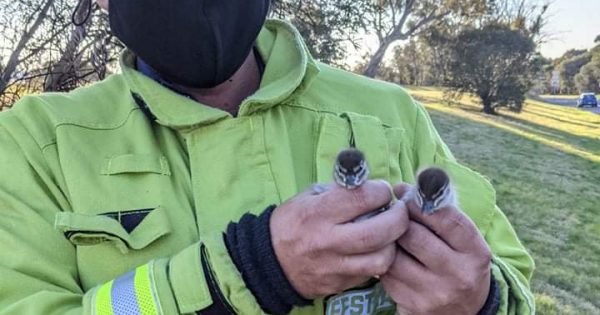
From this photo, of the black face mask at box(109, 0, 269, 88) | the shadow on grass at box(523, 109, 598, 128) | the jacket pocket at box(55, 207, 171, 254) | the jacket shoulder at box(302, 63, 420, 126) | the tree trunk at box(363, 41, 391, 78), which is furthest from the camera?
the shadow on grass at box(523, 109, 598, 128)

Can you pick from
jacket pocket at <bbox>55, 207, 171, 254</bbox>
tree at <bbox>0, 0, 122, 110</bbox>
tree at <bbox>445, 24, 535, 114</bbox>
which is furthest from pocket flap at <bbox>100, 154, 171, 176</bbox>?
tree at <bbox>445, 24, 535, 114</bbox>

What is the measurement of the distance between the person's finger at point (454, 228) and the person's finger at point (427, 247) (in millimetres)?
18

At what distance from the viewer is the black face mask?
2.16 m

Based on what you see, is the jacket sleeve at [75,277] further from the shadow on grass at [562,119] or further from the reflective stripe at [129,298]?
the shadow on grass at [562,119]

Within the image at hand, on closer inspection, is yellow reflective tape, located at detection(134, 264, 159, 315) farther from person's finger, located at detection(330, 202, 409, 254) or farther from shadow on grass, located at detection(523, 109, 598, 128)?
shadow on grass, located at detection(523, 109, 598, 128)

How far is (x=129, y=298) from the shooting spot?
5.51ft

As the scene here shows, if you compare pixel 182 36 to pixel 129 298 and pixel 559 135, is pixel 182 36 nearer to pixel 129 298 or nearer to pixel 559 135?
pixel 129 298

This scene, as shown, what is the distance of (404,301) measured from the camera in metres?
1.78

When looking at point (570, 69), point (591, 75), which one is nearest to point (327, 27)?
point (591, 75)

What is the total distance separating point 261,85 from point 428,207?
2.70 ft

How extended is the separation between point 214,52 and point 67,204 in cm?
71

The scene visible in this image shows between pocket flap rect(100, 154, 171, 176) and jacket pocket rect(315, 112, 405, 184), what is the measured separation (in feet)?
1.73

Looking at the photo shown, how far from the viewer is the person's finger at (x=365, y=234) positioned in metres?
1.62

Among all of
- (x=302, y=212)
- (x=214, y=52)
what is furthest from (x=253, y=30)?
(x=302, y=212)
